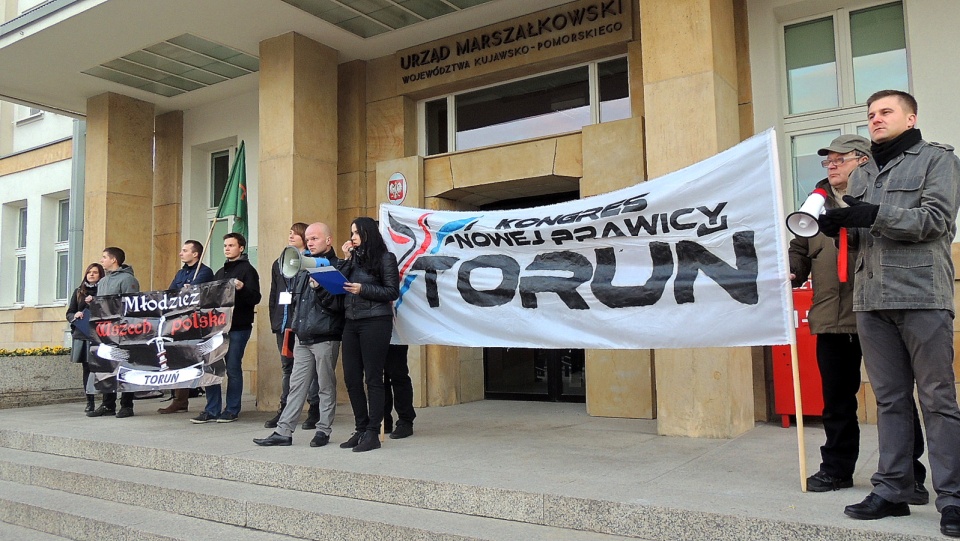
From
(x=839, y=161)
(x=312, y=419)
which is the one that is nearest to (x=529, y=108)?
(x=312, y=419)

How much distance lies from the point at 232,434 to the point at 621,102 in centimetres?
586

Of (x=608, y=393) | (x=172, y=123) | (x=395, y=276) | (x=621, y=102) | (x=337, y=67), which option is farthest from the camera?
(x=172, y=123)

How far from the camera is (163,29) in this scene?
966 cm

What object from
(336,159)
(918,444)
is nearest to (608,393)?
(918,444)

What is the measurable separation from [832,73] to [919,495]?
5.11 metres

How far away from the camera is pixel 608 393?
26.1 feet

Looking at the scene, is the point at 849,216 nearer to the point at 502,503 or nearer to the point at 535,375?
the point at 502,503

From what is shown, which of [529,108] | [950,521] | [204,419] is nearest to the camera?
[950,521]

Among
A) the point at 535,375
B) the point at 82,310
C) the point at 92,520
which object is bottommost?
the point at 92,520

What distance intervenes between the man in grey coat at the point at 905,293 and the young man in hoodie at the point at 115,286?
310 inches

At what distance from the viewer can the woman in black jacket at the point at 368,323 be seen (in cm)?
586

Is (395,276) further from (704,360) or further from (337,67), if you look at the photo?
(337,67)

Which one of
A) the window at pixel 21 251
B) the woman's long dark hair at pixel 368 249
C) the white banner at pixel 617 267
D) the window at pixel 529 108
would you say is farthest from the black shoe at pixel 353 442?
the window at pixel 21 251

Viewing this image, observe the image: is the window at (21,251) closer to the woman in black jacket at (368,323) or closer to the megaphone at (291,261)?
the megaphone at (291,261)
